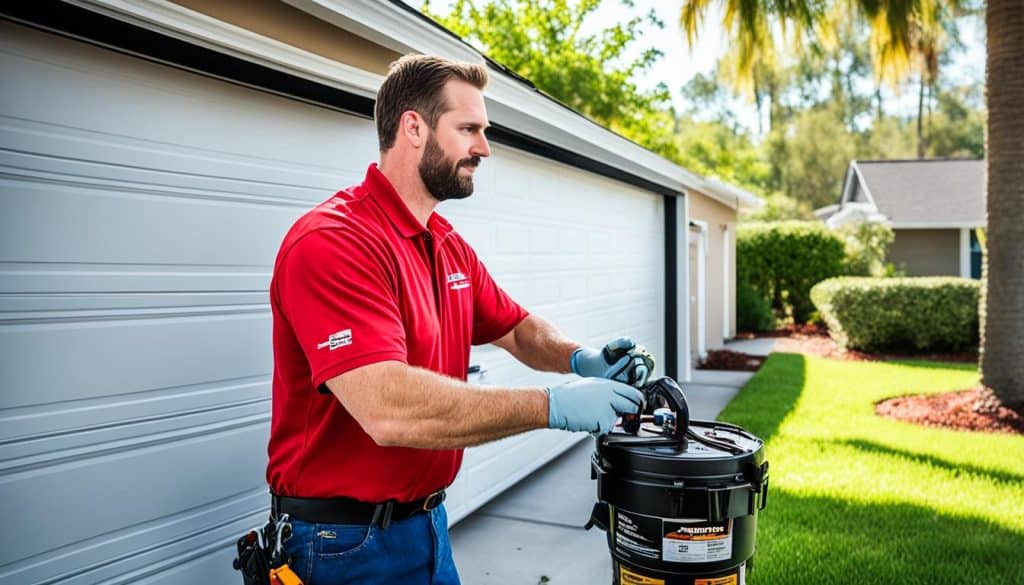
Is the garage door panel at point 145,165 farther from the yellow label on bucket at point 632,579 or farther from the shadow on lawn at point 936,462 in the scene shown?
the shadow on lawn at point 936,462

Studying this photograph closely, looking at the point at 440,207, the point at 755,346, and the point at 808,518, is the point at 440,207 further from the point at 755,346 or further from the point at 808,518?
the point at 755,346

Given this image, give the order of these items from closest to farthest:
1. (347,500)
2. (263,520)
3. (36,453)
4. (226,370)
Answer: (347,500), (36,453), (226,370), (263,520)

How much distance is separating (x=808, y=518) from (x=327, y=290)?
14.1 feet

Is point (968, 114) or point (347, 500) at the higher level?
point (968, 114)

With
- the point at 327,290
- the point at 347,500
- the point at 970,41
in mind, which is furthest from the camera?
the point at 970,41

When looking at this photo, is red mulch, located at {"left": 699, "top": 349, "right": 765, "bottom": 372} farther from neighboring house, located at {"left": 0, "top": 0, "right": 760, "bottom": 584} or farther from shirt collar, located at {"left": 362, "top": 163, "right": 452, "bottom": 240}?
shirt collar, located at {"left": 362, "top": 163, "right": 452, "bottom": 240}

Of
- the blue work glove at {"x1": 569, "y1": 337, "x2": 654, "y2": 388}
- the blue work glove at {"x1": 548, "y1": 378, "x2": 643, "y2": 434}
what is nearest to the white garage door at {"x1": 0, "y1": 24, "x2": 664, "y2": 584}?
the blue work glove at {"x1": 569, "y1": 337, "x2": 654, "y2": 388}

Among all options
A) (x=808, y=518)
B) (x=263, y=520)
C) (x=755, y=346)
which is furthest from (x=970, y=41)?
(x=263, y=520)

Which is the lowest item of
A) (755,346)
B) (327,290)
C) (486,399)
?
(755,346)

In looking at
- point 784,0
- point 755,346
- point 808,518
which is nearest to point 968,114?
point 755,346

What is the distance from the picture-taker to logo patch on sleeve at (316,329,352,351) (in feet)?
6.50

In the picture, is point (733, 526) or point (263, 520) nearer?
point (733, 526)

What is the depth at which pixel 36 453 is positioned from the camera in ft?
8.29

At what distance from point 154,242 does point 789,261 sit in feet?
60.8
